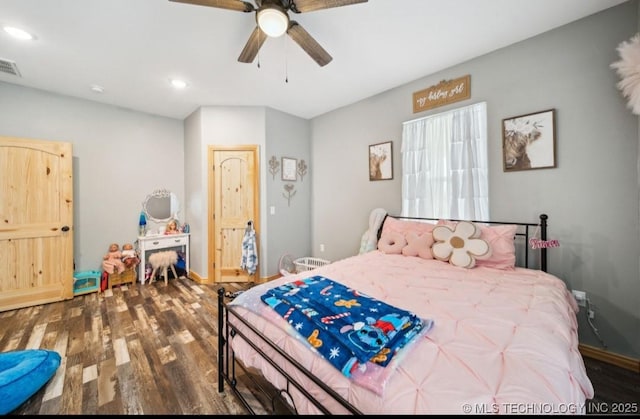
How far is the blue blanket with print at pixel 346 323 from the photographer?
94 centimetres

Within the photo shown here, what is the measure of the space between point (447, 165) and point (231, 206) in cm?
301

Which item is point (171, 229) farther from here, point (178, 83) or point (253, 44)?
point (253, 44)

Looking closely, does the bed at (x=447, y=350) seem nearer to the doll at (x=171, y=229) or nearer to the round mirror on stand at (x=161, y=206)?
the doll at (x=171, y=229)

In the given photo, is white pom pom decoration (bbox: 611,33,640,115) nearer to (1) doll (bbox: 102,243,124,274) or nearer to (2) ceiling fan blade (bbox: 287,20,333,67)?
(2) ceiling fan blade (bbox: 287,20,333,67)

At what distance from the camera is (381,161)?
10.7ft

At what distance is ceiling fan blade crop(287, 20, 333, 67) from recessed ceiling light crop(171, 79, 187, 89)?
1820 mm

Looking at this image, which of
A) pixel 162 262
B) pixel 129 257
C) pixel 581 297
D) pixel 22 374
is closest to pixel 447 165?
pixel 581 297

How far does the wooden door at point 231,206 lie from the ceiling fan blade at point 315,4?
7.39ft

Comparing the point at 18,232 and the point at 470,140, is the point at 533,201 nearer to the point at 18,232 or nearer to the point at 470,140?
the point at 470,140

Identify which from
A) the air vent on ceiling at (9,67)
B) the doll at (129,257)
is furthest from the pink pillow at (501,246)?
the air vent on ceiling at (9,67)

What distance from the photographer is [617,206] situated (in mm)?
1830

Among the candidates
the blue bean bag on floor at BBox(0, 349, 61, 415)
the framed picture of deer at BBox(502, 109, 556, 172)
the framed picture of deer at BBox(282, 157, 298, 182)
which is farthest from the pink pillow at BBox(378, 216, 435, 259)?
the blue bean bag on floor at BBox(0, 349, 61, 415)

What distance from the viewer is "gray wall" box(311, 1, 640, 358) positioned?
1802 mm

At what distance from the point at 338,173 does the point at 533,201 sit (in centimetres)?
238
